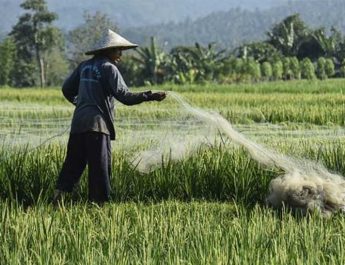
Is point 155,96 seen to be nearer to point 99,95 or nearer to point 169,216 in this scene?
point 99,95

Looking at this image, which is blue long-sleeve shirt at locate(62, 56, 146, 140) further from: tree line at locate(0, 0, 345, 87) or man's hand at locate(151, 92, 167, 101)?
tree line at locate(0, 0, 345, 87)

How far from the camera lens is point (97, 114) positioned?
4.51 meters

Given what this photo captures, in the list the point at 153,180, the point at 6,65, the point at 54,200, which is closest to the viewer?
the point at 54,200

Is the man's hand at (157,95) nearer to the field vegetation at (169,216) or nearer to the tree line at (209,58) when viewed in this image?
the field vegetation at (169,216)

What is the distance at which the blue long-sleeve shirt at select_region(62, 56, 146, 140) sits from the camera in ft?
14.5

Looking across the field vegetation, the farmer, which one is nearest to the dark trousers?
the farmer

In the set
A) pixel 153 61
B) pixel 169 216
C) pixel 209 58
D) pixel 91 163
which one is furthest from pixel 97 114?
pixel 209 58

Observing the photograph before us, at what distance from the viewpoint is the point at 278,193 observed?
433 centimetres

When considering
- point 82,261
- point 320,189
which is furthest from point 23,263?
point 320,189

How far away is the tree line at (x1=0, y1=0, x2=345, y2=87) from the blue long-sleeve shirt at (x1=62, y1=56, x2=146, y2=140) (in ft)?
66.9

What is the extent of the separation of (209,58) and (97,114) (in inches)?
1083

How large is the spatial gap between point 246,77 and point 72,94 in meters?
28.5

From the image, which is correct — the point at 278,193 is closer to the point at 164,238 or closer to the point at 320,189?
the point at 320,189

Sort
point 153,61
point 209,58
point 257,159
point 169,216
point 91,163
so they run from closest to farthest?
point 169,216 → point 91,163 → point 257,159 → point 153,61 → point 209,58
